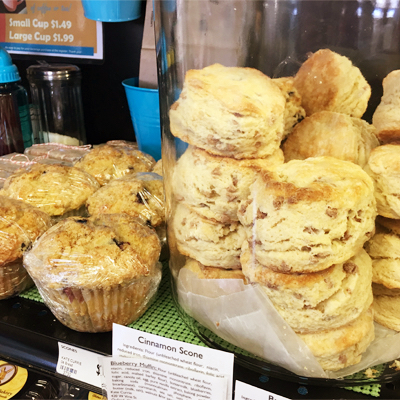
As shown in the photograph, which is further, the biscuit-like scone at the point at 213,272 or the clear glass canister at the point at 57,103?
the clear glass canister at the point at 57,103

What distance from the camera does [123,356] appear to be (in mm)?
680

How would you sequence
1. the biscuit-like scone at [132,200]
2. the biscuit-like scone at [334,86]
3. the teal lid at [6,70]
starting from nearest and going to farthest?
the biscuit-like scone at [334,86], the biscuit-like scone at [132,200], the teal lid at [6,70]

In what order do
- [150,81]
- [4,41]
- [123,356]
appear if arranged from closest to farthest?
[123,356] → [150,81] → [4,41]

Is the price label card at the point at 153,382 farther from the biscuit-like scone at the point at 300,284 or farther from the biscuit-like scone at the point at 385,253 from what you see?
the biscuit-like scone at the point at 385,253

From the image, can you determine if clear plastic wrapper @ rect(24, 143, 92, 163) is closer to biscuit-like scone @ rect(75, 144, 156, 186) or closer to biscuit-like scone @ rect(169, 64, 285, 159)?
biscuit-like scone @ rect(75, 144, 156, 186)

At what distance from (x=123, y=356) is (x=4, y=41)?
5.26ft

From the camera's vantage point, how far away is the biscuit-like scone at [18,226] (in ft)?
2.71

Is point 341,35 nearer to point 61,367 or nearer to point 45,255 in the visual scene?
point 45,255

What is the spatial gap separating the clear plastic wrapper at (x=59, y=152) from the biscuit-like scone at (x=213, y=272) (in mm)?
741

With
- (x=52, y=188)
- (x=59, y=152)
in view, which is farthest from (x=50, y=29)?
(x=52, y=188)

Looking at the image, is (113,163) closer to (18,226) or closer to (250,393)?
(18,226)

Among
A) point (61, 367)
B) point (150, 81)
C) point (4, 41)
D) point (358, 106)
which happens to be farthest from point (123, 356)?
point (4, 41)

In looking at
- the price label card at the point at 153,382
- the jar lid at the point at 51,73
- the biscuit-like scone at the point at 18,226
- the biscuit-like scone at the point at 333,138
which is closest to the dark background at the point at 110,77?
the jar lid at the point at 51,73

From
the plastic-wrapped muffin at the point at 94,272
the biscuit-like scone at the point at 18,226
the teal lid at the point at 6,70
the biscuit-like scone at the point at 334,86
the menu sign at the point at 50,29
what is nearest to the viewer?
the biscuit-like scone at the point at 334,86
